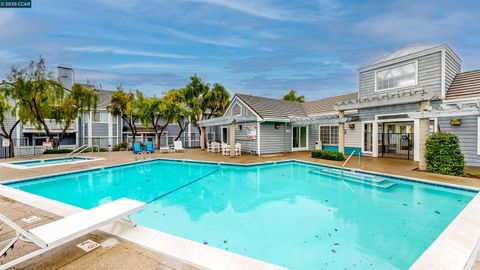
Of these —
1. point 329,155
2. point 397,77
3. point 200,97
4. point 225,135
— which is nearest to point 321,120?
point 329,155

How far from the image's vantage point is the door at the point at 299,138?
17.0 m

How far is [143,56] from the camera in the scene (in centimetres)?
1617

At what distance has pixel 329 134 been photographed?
52.3ft

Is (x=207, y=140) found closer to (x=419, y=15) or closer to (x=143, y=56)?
(x=143, y=56)

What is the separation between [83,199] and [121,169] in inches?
186

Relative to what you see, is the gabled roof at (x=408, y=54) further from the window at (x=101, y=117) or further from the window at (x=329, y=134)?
the window at (x=101, y=117)

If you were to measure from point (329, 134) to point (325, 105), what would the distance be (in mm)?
2930

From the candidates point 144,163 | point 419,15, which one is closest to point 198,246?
point 144,163

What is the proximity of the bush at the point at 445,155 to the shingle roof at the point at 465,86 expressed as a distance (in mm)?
3231

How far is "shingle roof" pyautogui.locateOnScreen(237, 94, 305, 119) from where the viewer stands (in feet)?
50.2

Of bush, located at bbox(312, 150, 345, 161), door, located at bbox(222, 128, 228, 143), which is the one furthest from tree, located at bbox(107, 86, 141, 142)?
bush, located at bbox(312, 150, 345, 161)

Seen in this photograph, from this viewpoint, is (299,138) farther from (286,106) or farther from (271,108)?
(271,108)

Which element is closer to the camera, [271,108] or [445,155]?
[445,155]

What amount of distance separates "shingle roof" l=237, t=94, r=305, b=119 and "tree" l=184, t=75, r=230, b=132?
4.55 meters
